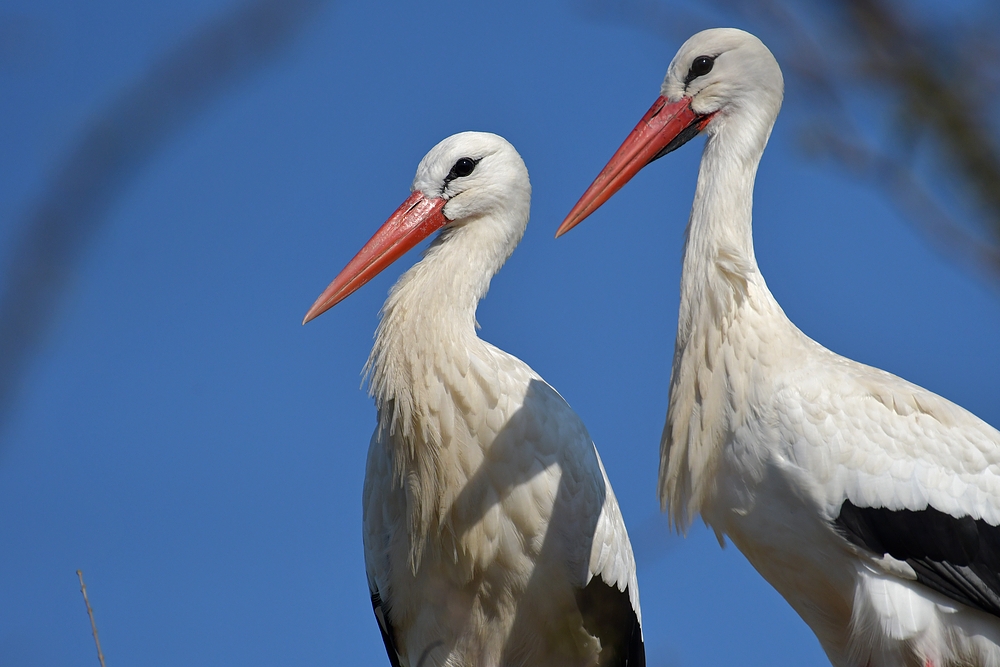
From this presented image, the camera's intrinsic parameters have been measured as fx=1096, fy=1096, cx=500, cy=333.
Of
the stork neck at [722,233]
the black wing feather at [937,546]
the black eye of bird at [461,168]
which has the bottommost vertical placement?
the black wing feather at [937,546]

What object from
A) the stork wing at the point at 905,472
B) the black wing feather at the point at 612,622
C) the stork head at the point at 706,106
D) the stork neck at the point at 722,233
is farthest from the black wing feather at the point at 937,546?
the stork head at the point at 706,106

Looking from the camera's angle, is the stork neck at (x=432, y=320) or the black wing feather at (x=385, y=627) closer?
the stork neck at (x=432, y=320)

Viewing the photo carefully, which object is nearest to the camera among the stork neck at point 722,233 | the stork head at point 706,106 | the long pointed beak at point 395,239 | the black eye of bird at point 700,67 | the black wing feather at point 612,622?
the stork neck at point 722,233

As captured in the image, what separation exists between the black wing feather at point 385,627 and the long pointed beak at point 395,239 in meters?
1.21

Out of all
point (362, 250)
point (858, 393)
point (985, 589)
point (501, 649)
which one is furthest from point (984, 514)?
point (362, 250)

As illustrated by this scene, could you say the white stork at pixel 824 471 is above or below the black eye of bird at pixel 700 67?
below

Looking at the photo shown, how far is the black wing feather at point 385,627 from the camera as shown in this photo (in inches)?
166

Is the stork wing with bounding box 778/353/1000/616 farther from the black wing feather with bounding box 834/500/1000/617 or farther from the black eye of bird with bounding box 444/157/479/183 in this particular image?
the black eye of bird with bounding box 444/157/479/183

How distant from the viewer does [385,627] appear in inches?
168

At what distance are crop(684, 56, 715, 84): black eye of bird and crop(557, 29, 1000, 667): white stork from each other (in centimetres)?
42

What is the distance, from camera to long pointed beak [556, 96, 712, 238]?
14.1 feet

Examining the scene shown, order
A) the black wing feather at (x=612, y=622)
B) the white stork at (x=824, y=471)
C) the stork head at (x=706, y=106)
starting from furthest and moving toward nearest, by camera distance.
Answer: the stork head at (x=706, y=106), the black wing feather at (x=612, y=622), the white stork at (x=824, y=471)

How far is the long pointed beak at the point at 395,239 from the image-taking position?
4.41 metres

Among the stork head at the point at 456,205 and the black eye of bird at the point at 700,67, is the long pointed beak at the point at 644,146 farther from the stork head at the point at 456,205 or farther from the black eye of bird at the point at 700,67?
the stork head at the point at 456,205
